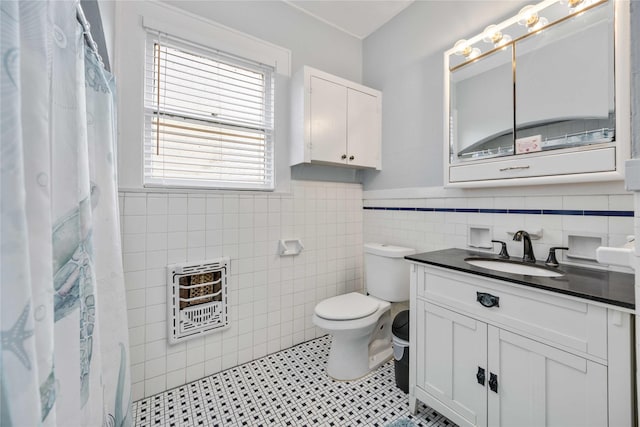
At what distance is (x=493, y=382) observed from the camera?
1177 millimetres

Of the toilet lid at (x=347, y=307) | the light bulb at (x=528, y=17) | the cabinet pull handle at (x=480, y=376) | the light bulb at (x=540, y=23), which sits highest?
the light bulb at (x=528, y=17)

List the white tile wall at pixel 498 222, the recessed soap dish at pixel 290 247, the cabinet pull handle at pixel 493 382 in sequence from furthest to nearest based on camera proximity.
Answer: the recessed soap dish at pixel 290 247
the white tile wall at pixel 498 222
the cabinet pull handle at pixel 493 382

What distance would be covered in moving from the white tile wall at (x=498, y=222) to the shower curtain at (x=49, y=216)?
6.14ft

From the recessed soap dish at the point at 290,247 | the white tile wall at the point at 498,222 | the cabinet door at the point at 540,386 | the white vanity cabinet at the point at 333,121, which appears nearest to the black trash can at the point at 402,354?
the cabinet door at the point at 540,386

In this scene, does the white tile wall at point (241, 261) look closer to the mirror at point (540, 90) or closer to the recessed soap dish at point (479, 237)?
the recessed soap dish at point (479, 237)

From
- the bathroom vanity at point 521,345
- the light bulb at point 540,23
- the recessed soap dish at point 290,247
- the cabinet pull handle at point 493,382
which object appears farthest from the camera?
the recessed soap dish at point 290,247

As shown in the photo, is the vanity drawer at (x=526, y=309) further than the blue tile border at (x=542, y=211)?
No

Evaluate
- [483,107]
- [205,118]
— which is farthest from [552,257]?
[205,118]

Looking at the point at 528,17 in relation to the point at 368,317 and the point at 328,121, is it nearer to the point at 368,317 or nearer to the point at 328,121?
the point at 328,121

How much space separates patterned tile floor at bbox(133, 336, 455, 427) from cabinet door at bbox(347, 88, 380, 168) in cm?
158

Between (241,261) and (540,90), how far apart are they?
2.01 m

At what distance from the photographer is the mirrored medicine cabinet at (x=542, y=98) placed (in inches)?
47.1

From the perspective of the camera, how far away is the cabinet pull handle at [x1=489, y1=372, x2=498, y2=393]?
1.17 meters

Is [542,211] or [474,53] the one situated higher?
[474,53]
